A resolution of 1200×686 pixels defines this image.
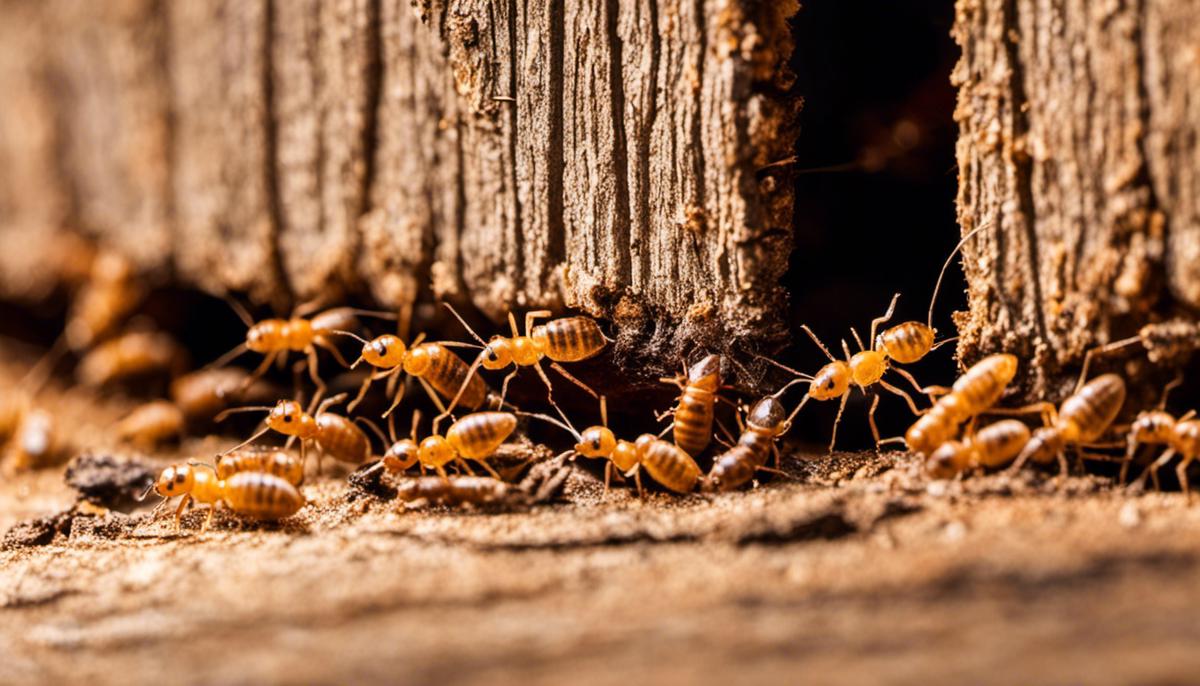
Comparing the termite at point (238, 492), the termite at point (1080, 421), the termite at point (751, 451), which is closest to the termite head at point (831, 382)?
the termite at point (751, 451)

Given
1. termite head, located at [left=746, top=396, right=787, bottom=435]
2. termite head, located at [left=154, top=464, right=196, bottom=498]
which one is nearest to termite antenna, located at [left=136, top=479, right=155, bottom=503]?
termite head, located at [left=154, top=464, right=196, bottom=498]

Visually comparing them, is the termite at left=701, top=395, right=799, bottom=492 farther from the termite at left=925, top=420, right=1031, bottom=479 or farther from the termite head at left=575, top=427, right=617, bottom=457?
the termite at left=925, top=420, right=1031, bottom=479

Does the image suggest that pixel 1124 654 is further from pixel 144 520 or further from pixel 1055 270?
pixel 144 520

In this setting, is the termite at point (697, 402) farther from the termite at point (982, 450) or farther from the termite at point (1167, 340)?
the termite at point (1167, 340)

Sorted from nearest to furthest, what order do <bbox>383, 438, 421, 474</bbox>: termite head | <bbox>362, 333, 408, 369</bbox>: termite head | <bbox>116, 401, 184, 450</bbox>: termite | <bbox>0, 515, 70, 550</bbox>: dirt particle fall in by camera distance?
<bbox>0, 515, 70, 550</bbox>: dirt particle → <bbox>383, 438, 421, 474</bbox>: termite head → <bbox>362, 333, 408, 369</bbox>: termite head → <bbox>116, 401, 184, 450</bbox>: termite

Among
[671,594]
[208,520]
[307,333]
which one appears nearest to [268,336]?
[307,333]
